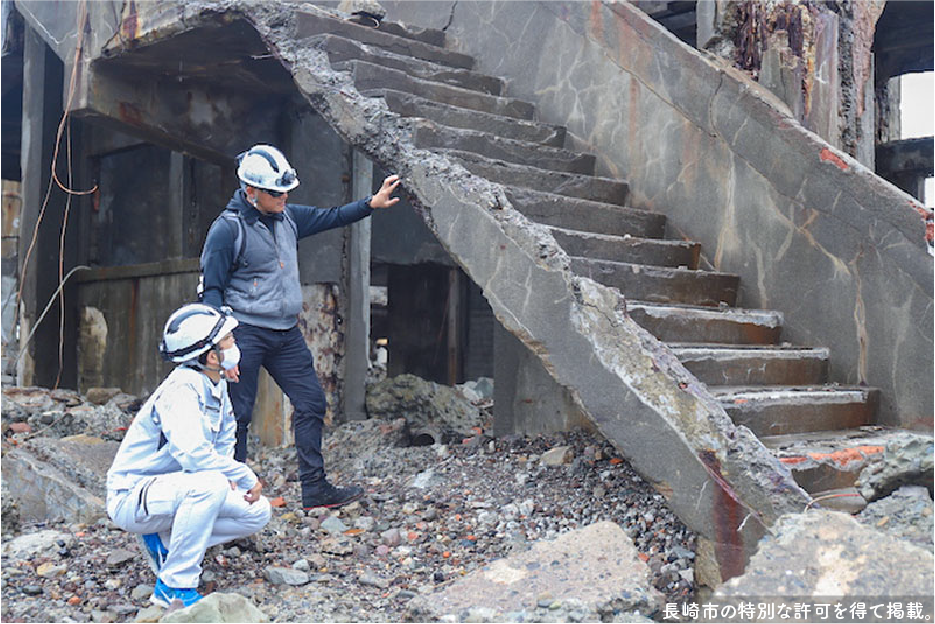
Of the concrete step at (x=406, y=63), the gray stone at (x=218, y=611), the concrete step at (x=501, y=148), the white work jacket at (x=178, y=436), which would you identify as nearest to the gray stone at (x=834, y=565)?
→ the gray stone at (x=218, y=611)

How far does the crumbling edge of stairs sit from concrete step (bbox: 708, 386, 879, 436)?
46 centimetres

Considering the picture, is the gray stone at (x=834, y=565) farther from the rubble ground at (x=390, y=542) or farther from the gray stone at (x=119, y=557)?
the gray stone at (x=119, y=557)

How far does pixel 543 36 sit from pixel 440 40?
1.12 meters

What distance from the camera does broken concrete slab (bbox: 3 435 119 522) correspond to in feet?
17.8

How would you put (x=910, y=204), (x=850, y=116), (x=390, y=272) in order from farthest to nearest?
(x=390, y=272), (x=850, y=116), (x=910, y=204)

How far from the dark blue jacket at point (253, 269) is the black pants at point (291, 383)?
75mm

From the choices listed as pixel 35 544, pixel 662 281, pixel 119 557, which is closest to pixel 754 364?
pixel 662 281

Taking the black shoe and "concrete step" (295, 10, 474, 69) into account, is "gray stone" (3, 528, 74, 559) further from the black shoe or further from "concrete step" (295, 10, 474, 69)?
"concrete step" (295, 10, 474, 69)

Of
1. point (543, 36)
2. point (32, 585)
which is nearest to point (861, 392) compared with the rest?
point (543, 36)

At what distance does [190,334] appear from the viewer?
3578 millimetres

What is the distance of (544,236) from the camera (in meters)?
4.46

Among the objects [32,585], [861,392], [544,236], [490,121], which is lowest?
[32,585]

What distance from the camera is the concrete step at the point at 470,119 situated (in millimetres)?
5684

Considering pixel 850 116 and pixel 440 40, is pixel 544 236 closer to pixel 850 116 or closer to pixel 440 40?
pixel 850 116
